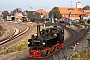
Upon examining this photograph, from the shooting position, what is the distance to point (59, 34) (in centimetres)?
2948

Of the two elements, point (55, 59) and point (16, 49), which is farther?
point (16, 49)

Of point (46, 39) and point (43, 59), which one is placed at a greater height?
point (46, 39)

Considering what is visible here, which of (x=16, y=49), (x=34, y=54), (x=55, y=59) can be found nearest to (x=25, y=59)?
(x=34, y=54)

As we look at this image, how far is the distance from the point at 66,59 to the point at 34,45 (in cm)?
374

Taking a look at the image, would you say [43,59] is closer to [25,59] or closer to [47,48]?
[47,48]

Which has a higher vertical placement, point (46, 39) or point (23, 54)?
point (46, 39)

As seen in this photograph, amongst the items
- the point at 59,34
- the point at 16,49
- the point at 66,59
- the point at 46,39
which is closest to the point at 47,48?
the point at 46,39

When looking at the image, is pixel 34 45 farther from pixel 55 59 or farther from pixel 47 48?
pixel 55 59

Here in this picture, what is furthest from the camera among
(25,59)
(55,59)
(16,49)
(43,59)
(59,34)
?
(16,49)

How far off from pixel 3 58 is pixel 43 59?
5.61 metres

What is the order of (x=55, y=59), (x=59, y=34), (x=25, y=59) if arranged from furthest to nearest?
(x=59, y=34) < (x=25, y=59) < (x=55, y=59)

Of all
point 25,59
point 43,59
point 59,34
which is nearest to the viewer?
point 43,59

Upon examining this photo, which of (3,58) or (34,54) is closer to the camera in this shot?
(34,54)

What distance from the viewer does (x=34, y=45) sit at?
24.9m
